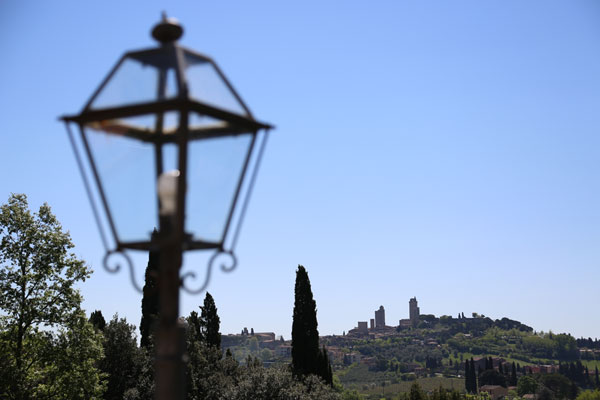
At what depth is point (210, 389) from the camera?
2534cm

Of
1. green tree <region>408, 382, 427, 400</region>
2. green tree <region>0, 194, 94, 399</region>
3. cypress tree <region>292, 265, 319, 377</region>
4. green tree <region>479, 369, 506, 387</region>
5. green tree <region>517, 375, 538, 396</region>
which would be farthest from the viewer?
green tree <region>479, 369, 506, 387</region>

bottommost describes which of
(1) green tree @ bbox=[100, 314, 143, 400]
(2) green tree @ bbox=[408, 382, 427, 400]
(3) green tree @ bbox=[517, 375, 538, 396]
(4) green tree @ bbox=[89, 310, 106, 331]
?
(3) green tree @ bbox=[517, 375, 538, 396]

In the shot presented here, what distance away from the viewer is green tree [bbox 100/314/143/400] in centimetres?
2675

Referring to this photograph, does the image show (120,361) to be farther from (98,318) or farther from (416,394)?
(416,394)

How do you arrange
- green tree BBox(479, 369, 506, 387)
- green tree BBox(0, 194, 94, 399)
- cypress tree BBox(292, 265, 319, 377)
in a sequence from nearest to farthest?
green tree BBox(0, 194, 94, 399) < cypress tree BBox(292, 265, 319, 377) < green tree BBox(479, 369, 506, 387)

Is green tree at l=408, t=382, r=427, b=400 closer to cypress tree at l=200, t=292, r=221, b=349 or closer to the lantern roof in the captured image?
cypress tree at l=200, t=292, r=221, b=349

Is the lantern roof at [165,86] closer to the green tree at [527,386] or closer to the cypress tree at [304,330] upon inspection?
the cypress tree at [304,330]

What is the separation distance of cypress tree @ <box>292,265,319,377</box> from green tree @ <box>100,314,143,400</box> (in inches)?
295

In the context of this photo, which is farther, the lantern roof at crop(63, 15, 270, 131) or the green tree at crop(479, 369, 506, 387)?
the green tree at crop(479, 369, 506, 387)

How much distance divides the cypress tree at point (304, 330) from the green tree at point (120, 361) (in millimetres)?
7488

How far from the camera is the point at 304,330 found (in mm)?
29453

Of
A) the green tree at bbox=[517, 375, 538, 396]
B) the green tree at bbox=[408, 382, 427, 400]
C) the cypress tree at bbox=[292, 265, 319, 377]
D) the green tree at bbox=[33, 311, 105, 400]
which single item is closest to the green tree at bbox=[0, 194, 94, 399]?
the green tree at bbox=[33, 311, 105, 400]

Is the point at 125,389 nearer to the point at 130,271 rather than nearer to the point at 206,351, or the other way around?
the point at 206,351

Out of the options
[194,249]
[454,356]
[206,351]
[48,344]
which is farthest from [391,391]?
[194,249]
